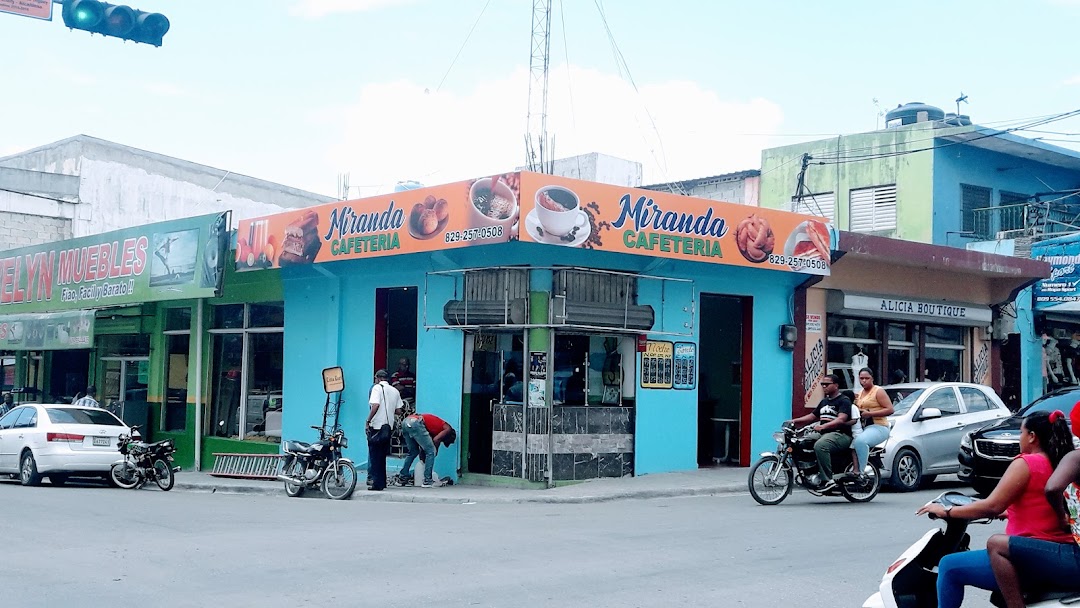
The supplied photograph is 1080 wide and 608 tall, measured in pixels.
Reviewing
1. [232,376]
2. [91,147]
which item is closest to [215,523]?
[232,376]

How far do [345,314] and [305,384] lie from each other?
173 centimetres

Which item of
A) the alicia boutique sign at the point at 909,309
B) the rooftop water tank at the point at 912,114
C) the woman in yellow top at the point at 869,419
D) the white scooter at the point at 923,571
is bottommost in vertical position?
the white scooter at the point at 923,571

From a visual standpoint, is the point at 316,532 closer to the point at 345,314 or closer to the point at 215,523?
the point at 215,523

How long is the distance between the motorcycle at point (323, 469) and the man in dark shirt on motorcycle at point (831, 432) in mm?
6749

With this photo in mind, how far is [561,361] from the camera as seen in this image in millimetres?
16375

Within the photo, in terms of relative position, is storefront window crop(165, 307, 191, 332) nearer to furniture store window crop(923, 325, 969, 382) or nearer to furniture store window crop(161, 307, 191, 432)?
furniture store window crop(161, 307, 191, 432)

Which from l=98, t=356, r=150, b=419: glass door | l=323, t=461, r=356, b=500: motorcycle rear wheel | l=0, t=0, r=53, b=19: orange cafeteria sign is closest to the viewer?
l=0, t=0, r=53, b=19: orange cafeteria sign

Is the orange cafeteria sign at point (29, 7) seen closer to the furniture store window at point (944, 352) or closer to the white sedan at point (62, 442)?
the white sedan at point (62, 442)

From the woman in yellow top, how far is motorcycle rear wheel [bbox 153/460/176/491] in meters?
11.5

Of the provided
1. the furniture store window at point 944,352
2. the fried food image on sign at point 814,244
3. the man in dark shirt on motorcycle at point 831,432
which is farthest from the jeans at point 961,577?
the furniture store window at point 944,352

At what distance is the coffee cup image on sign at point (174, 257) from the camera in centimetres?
2045

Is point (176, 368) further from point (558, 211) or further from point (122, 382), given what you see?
point (558, 211)

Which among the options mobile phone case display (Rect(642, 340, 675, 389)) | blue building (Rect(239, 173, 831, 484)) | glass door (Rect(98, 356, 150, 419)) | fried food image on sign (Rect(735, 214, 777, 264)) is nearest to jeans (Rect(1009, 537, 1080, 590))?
blue building (Rect(239, 173, 831, 484))

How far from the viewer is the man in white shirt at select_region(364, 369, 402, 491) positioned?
16.0 m
